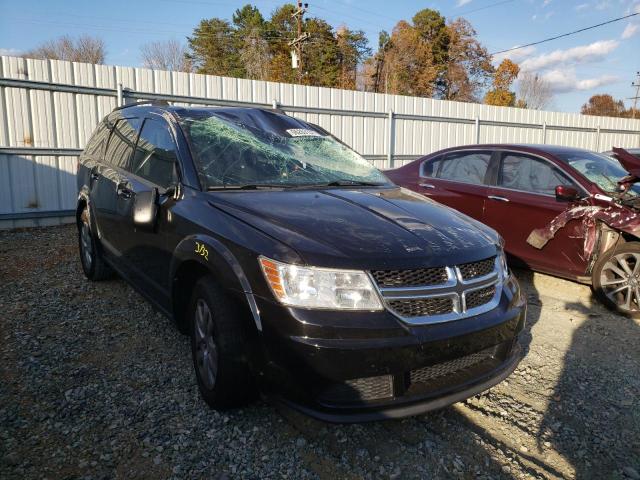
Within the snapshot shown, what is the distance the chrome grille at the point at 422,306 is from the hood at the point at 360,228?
16 cm

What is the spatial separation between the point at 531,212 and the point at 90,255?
4.64m

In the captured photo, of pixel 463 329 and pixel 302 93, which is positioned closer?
pixel 463 329

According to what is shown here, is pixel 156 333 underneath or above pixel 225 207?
underneath

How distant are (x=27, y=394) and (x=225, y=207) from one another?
1.67 m

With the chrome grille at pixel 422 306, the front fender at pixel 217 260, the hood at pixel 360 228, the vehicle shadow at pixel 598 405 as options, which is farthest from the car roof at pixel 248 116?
the vehicle shadow at pixel 598 405

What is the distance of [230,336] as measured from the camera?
231 centimetres

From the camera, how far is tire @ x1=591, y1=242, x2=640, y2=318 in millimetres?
4219

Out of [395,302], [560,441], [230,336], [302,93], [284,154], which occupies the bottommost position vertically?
[560,441]

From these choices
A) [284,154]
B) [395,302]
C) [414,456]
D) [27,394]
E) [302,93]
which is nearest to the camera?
[395,302]

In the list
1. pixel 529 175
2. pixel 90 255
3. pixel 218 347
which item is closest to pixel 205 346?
pixel 218 347

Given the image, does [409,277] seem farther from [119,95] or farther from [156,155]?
→ [119,95]

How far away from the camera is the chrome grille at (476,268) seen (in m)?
2.34

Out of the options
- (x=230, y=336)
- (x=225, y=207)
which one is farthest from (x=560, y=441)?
(x=225, y=207)

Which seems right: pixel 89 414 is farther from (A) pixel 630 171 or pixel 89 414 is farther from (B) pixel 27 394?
(A) pixel 630 171
